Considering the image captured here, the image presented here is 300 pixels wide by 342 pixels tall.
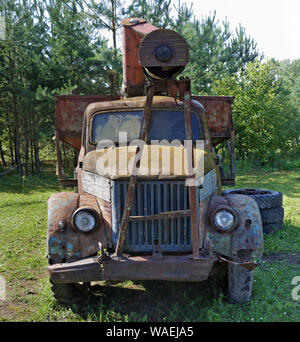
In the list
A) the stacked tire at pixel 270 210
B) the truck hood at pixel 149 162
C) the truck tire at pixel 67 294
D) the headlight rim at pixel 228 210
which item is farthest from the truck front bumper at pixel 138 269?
the stacked tire at pixel 270 210

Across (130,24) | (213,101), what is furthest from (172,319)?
(130,24)

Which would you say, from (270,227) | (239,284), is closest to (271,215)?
(270,227)

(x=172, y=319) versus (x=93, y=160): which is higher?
(x=93, y=160)

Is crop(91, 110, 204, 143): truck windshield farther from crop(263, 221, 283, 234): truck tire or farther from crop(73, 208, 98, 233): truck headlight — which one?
crop(263, 221, 283, 234): truck tire

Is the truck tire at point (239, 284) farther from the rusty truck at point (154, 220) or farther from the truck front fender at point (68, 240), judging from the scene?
the truck front fender at point (68, 240)

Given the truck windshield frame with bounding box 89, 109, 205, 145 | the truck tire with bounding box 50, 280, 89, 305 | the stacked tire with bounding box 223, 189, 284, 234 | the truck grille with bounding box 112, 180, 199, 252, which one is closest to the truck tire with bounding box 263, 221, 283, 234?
the stacked tire with bounding box 223, 189, 284, 234

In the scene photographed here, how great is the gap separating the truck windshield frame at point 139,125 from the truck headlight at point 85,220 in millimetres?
1337

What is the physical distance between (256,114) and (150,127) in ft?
45.3

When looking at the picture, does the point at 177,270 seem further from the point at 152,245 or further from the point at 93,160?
the point at 93,160

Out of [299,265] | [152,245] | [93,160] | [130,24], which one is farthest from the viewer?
[130,24]

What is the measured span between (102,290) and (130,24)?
164 inches

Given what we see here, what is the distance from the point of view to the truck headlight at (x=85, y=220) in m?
3.70

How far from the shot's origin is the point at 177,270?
3400 millimetres

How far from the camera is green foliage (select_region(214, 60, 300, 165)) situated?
57.2 feet
